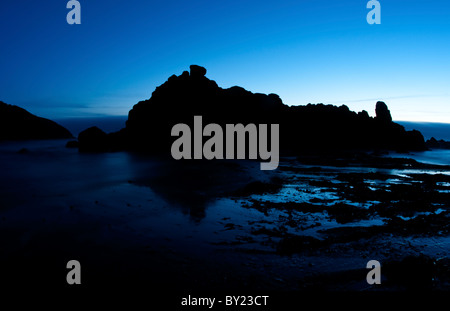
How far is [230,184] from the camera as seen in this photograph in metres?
20.2

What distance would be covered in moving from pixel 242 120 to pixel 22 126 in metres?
80.5

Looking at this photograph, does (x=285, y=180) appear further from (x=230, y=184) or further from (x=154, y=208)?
(x=154, y=208)

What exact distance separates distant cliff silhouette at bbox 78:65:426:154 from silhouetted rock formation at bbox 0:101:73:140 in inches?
2030

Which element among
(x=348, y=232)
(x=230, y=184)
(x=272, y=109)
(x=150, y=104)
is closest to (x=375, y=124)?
(x=272, y=109)

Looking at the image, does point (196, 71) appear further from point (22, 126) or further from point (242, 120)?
point (22, 126)

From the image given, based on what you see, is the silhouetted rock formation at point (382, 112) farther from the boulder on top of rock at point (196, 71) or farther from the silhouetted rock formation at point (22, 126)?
the silhouetted rock formation at point (22, 126)

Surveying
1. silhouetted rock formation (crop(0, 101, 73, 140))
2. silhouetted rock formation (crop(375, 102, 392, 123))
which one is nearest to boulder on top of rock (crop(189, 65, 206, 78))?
silhouetted rock formation (crop(375, 102, 392, 123))

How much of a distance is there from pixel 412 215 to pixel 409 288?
7730 millimetres

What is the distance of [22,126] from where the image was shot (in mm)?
88938

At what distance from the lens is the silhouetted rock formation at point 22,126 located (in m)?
83.2

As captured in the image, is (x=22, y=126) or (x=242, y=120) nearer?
(x=242, y=120)

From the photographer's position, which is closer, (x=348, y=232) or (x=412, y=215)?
(x=348, y=232)

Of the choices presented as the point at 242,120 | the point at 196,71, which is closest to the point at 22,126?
the point at 196,71

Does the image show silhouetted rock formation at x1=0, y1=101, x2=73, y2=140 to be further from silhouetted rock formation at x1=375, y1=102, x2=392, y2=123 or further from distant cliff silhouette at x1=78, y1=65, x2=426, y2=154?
silhouetted rock formation at x1=375, y1=102, x2=392, y2=123
